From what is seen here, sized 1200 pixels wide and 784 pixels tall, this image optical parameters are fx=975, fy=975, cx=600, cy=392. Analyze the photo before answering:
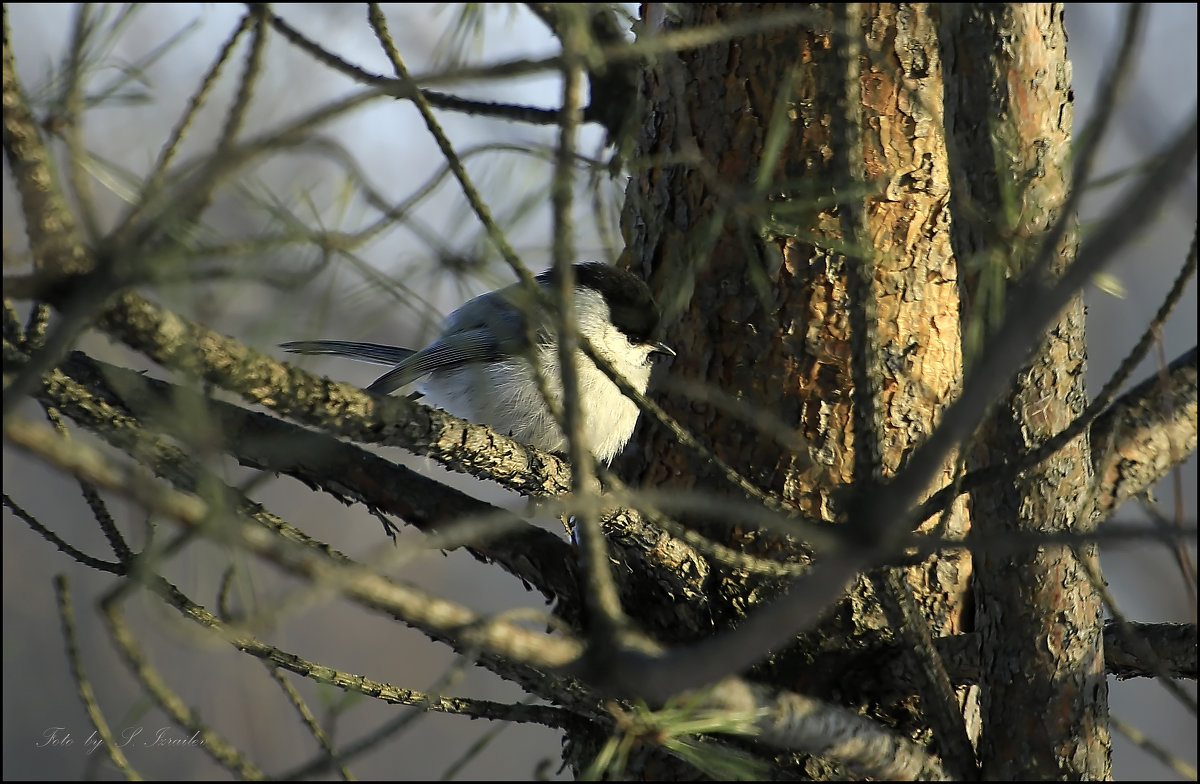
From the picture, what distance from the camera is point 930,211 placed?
7.75 feet

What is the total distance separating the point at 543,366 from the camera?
324cm

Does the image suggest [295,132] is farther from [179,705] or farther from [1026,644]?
[1026,644]

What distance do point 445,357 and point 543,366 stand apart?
462 millimetres

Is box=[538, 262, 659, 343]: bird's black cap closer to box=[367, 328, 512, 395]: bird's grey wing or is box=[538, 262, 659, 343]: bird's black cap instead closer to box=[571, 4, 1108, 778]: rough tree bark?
box=[571, 4, 1108, 778]: rough tree bark

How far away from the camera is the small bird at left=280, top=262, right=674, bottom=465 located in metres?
3.13

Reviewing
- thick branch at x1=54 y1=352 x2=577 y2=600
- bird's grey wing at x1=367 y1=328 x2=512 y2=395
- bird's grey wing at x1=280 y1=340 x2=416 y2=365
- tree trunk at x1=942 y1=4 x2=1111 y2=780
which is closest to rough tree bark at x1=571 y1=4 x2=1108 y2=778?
tree trunk at x1=942 y1=4 x2=1111 y2=780

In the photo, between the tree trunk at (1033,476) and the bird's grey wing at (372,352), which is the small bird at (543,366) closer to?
the bird's grey wing at (372,352)

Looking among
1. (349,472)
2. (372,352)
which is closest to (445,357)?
(372,352)

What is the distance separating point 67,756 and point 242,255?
6.79m

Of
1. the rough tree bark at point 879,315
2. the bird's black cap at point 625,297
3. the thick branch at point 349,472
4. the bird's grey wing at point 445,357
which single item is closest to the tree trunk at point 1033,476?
the rough tree bark at point 879,315

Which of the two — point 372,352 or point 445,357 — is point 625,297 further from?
point 372,352

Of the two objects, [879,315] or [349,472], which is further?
[879,315]

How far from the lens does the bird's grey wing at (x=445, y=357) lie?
3.40m

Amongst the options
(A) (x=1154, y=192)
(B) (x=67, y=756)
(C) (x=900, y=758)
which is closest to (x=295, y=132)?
(A) (x=1154, y=192)
